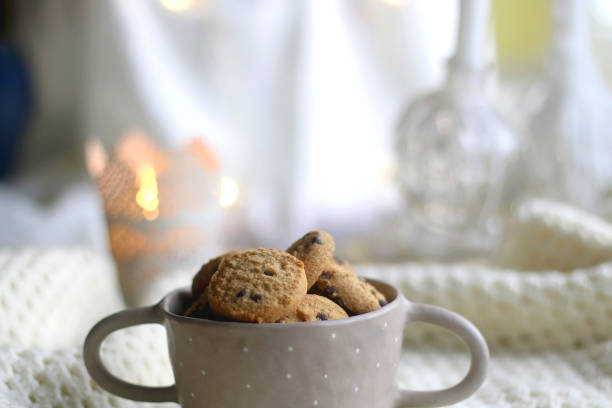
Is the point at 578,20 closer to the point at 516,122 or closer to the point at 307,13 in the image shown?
the point at 516,122

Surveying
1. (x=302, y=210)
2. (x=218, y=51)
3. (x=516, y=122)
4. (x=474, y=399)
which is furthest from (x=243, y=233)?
(x=474, y=399)

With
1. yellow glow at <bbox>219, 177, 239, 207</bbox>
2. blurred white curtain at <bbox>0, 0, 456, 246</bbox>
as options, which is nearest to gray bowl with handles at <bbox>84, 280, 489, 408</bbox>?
yellow glow at <bbox>219, 177, 239, 207</bbox>

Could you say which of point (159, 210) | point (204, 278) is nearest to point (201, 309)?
point (204, 278)

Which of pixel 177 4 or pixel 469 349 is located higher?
pixel 177 4

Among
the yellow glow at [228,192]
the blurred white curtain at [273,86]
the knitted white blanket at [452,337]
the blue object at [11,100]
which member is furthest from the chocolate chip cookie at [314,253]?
the blue object at [11,100]

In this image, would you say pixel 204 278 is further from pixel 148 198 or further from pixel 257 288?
pixel 148 198

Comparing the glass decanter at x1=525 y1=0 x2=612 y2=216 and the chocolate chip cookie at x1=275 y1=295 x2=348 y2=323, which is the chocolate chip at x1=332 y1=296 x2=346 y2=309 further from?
the glass decanter at x1=525 y1=0 x2=612 y2=216
